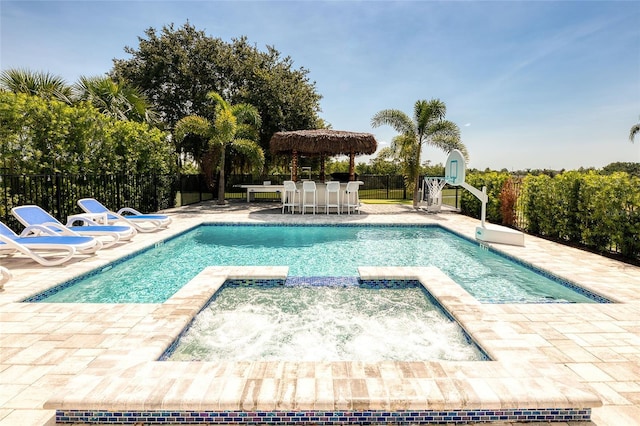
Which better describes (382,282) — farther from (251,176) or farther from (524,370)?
(251,176)

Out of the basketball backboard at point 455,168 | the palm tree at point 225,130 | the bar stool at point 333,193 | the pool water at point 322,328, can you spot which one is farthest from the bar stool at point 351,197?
the pool water at point 322,328

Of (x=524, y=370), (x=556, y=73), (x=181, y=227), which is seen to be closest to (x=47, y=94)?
(x=181, y=227)

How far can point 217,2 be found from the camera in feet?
39.9

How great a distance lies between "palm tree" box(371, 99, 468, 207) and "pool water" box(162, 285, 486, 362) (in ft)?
37.7

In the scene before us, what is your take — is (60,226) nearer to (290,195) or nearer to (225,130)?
(290,195)

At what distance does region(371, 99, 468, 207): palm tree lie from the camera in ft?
49.2

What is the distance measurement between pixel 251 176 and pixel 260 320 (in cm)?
1883

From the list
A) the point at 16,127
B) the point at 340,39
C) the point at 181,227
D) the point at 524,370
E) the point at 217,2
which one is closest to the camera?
the point at 524,370

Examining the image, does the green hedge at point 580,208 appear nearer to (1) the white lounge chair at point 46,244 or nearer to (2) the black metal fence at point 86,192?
(1) the white lounge chair at point 46,244

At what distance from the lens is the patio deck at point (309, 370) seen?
2154mm

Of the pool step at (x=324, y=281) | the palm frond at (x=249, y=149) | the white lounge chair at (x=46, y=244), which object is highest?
the palm frond at (x=249, y=149)

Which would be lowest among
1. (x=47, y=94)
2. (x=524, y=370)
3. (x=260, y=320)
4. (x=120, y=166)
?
(x=260, y=320)

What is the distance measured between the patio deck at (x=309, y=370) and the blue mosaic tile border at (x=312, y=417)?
43 mm

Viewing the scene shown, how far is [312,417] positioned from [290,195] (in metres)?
12.0
